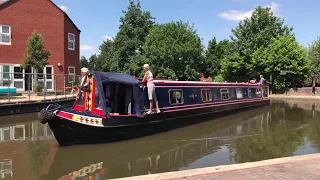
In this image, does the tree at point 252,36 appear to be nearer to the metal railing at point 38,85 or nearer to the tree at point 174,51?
the tree at point 174,51

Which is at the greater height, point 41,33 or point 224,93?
point 41,33

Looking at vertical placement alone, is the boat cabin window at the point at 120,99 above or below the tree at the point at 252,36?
below

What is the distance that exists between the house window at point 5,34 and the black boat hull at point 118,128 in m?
14.3

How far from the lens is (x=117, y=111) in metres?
9.62

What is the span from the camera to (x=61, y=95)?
1916 cm

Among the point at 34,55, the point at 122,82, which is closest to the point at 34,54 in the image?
the point at 34,55

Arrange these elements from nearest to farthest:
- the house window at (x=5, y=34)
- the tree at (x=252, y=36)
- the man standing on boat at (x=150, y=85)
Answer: the man standing on boat at (x=150, y=85) < the house window at (x=5, y=34) < the tree at (x=252, y=36)

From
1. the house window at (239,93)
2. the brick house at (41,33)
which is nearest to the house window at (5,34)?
the brick house at (41,33)

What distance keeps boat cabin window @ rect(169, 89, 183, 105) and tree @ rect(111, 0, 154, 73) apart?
92.9 ft

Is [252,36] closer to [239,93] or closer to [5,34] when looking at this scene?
[239,93]

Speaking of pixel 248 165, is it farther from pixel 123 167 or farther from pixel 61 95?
pixel 61 95

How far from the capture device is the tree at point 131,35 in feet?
132

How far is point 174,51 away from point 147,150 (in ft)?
89.5

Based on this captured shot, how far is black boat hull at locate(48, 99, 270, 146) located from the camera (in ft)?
26.9
